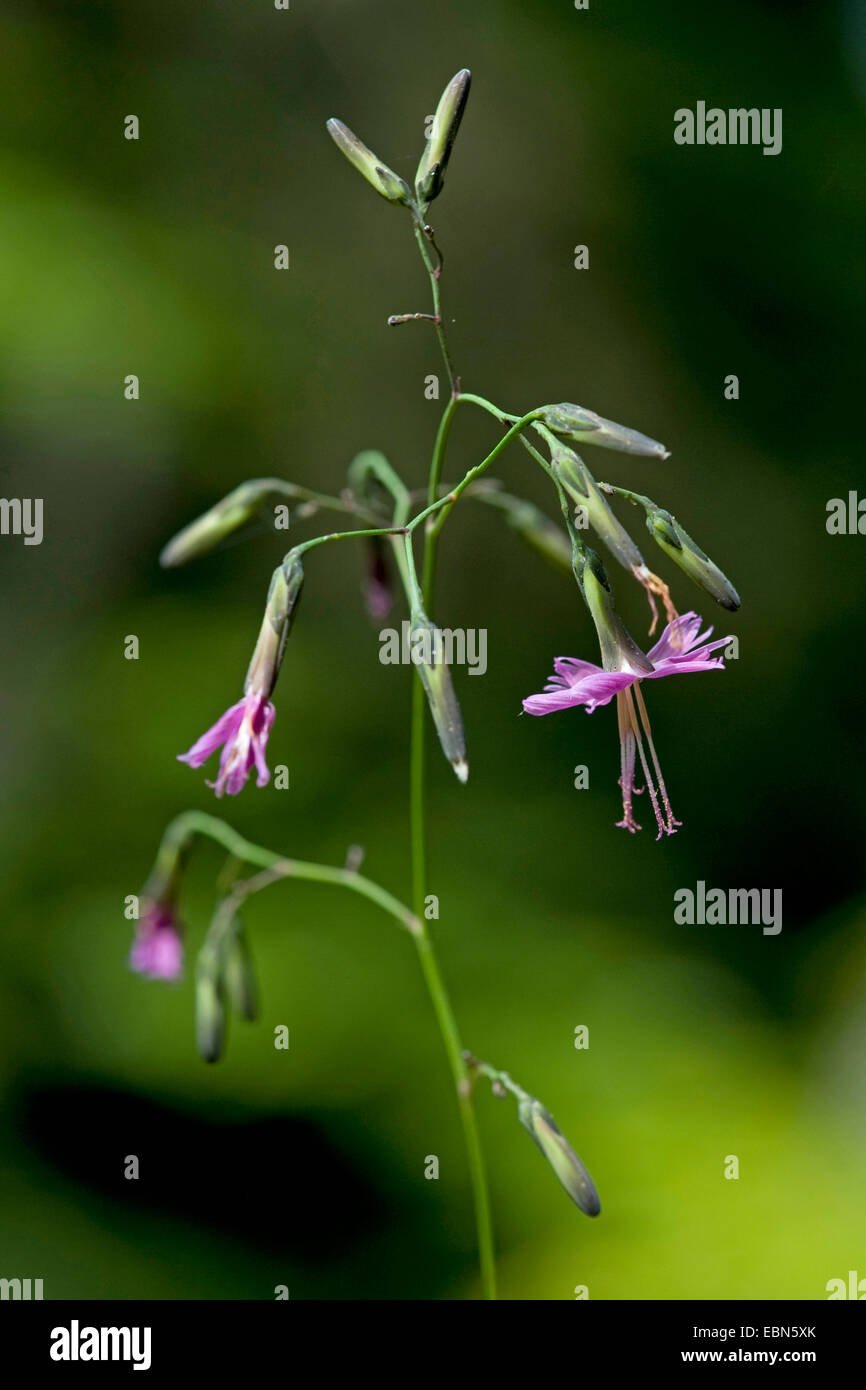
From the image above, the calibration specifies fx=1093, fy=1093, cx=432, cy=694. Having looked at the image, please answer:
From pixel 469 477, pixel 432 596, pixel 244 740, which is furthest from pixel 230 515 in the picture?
pixel 469 477

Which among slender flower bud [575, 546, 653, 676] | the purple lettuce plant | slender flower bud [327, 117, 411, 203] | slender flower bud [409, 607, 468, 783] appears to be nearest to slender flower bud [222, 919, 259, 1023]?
the purple lettuce plant

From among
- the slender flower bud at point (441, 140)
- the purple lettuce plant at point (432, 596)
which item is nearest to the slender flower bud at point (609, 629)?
the purple lettuce plant at point (432, 596)

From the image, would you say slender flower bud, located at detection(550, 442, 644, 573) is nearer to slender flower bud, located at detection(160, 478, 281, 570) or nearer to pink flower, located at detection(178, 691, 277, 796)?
pink flower, located at detection(178, 691, 277, 796)

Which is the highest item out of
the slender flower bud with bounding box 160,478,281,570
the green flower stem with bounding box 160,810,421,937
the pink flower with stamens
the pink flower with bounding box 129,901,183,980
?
the slender flower bud with bounding box 160,478,281,570

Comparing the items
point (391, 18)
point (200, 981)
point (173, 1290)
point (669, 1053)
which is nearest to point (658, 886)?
point (669, 1053)

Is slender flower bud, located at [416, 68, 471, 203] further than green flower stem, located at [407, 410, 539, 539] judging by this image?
Yes

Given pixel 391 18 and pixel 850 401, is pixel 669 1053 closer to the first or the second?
pixel 850 401
